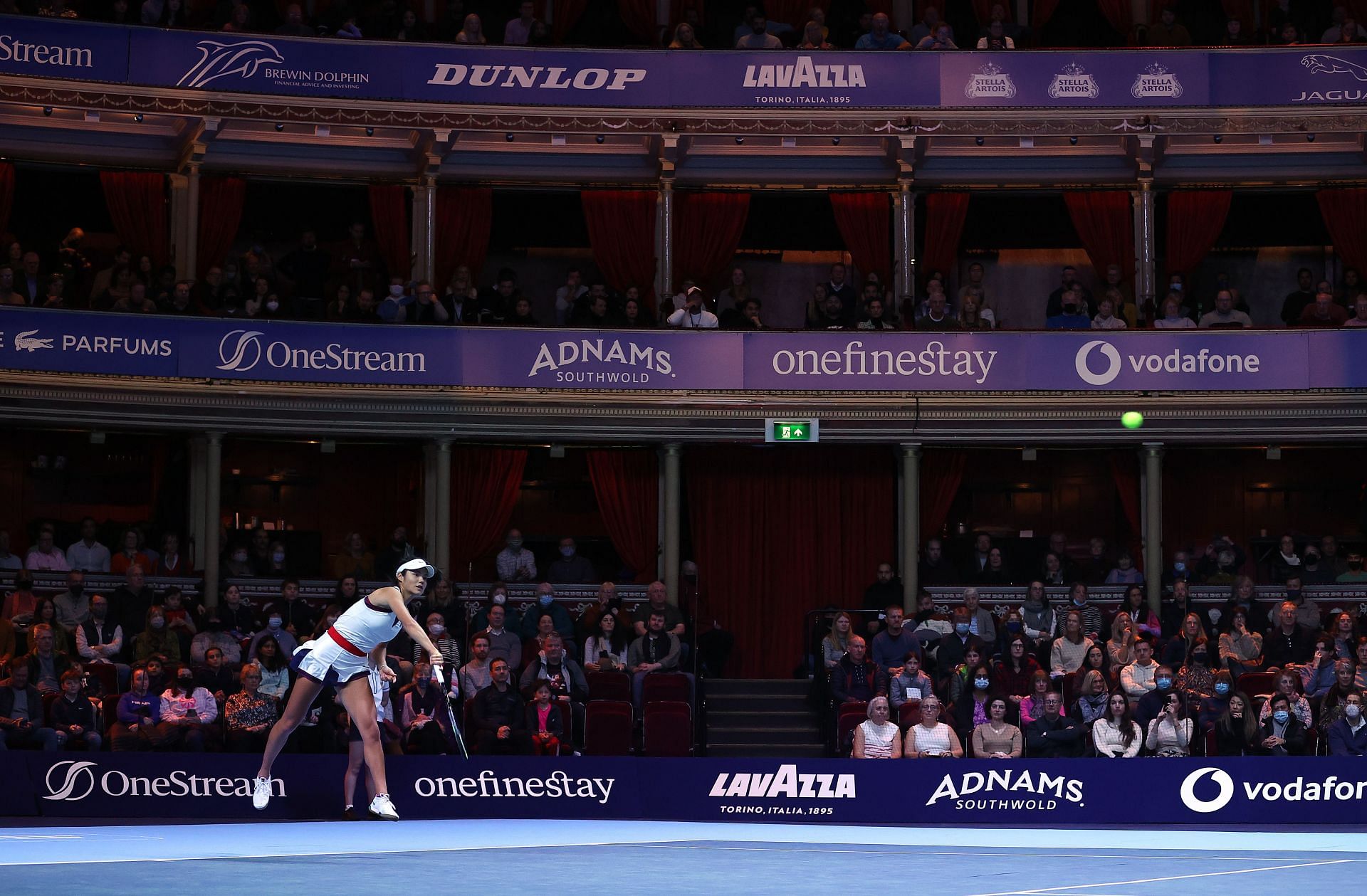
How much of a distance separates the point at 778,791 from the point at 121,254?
12434mm

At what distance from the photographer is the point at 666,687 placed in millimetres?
19969

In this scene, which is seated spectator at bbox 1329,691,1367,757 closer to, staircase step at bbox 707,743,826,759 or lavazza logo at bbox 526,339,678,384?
staircase step at bbox 707,743,826,759

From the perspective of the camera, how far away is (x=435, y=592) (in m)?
21.7

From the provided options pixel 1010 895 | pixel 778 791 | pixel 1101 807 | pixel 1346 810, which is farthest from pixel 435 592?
pixel 1010 895

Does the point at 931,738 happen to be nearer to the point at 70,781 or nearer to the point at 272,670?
the point at 272,670

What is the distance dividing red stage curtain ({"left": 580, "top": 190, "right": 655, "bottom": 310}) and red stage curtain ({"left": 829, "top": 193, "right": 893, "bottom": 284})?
2713 mm

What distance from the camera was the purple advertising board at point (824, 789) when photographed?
16203 mm

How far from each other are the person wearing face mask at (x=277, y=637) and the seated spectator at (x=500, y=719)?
2.54m

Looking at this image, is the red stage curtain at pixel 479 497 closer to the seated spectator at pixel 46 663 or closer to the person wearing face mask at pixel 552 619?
the person wearing face mask at pixel 552 619

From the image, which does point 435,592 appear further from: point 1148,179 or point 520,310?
point 1148,179

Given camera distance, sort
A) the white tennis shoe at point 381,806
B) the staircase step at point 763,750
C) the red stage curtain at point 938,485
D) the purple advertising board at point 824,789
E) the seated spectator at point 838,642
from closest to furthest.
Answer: the white tennis shoe at point 381,806, the purple advertising board at point 824,789, the seated spectator at point 838,642, the staircase step at point 763,750, the red stage curtain at point 938,485

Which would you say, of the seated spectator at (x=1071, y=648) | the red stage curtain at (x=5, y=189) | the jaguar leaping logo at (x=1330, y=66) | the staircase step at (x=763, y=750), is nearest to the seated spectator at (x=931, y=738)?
the seated spectator at (x=1071, y=648)

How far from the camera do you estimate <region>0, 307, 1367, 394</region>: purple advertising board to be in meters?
24.0

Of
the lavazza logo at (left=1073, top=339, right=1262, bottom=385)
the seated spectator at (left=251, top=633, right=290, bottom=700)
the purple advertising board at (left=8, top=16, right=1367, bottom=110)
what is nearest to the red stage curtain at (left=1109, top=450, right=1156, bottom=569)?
the lavazza logo at (left=1073, top=339, right=1262, bottom=385)
